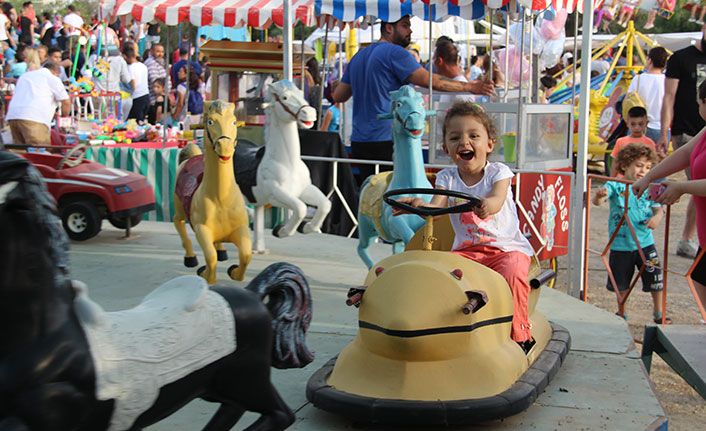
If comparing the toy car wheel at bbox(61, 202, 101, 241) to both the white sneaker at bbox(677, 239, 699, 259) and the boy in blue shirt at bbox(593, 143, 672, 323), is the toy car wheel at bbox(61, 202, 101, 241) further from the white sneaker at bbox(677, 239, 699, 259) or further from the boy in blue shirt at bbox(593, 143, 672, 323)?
the white sneaker at bbox(677, 239, 699, 259)

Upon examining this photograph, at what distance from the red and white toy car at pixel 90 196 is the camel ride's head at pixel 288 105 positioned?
2036 millimetres

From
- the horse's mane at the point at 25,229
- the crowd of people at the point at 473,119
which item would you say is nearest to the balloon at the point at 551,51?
the crowd of people at the point at 473,119

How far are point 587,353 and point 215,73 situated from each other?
8468 millimetres

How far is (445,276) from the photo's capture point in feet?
10.8

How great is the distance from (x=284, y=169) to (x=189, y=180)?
2.48 feet

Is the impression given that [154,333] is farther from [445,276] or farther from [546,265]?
[546,265]

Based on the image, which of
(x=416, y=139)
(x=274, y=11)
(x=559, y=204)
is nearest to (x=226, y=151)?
(x=416, y=139)

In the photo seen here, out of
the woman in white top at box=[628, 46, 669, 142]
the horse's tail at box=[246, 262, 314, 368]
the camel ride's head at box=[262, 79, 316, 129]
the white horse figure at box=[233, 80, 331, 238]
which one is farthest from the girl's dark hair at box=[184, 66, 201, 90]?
the horse's tail at box=[246, 262, 314, 368]

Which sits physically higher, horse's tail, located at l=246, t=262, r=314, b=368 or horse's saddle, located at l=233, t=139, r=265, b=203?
horse's saddle, located at l=233, t=139, r=265, b=203


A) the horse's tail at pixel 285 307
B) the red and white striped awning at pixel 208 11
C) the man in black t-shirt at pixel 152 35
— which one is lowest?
the horse's tail at pixel 285 307

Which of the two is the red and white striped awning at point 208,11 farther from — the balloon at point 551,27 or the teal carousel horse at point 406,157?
the teal carousel horse at point 406,157

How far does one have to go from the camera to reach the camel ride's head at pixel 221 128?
5.17m

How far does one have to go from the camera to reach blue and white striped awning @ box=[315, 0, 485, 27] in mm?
7566

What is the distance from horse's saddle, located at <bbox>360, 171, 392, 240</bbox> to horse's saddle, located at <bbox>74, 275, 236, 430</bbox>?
298cm
